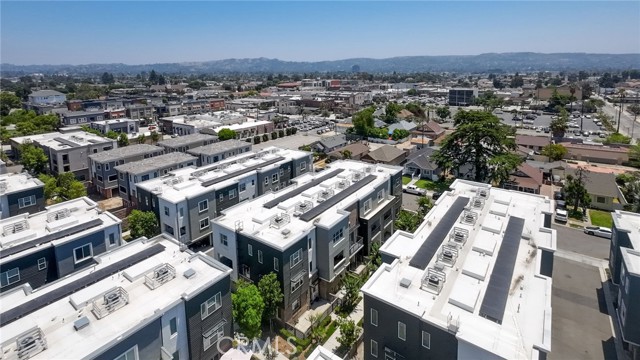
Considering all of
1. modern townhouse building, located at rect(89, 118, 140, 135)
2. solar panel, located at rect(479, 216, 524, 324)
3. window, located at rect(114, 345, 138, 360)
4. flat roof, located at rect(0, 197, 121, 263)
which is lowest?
window, located at rect(114, 345, 138, 360)

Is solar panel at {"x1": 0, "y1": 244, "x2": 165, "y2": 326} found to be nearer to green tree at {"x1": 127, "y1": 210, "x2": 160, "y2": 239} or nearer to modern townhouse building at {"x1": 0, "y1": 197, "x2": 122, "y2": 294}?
modern townhouse building at {"x1": 0, "y1": 197, "x2": 122, "y2": 294}

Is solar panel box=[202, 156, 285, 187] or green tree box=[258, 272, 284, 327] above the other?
solar panel box=[202, 156, 285, 187]

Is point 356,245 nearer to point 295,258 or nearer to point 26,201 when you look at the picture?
point 295,258

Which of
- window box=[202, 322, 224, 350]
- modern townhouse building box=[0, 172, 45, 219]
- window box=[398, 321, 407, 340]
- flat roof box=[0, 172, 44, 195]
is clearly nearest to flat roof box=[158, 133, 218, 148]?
flat roof box=[0, 172, 44, 195]

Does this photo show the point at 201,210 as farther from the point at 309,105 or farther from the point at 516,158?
the point at 309,105

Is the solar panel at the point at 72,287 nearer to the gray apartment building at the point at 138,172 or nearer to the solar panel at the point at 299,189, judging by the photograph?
the solar panel at the point at 299,189

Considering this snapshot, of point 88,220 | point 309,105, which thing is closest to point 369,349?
point 88,220
